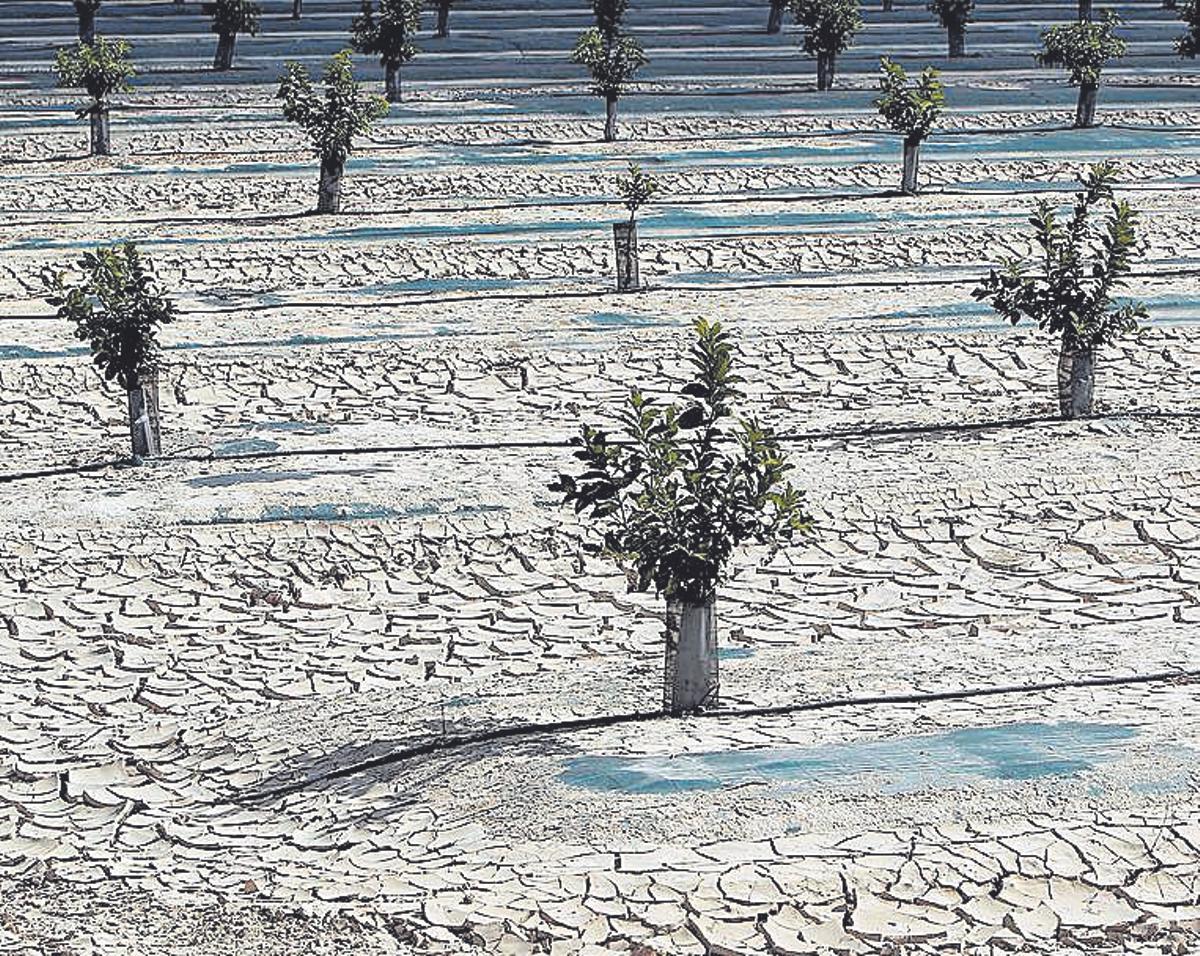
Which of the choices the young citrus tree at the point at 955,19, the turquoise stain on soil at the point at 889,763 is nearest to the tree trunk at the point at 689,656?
the turquoise stain on soil at the point at 889,763

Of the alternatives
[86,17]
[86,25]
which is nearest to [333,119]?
[86,17]

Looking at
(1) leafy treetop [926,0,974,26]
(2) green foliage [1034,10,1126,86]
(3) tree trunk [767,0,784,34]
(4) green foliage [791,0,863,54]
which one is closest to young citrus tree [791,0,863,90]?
(4) green foliage [791,0,863,54]

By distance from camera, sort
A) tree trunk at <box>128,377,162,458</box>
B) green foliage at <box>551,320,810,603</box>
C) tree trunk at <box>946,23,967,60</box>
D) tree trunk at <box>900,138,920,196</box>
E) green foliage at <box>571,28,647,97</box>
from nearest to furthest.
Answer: green foliage at <box>551,320,810,603</box>, tree trunk at <box>128,377,162,458</box>, tree trunk at <box>900,138,920,196</box>, green foliage at <box>571,28,647,97</box>, tree trunk at <box>946,23,967,60</box>

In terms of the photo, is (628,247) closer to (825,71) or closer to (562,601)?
(562,601)

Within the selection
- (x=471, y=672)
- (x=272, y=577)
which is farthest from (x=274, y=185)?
(x=471, y=672)

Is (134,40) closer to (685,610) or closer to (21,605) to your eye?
(21,605)

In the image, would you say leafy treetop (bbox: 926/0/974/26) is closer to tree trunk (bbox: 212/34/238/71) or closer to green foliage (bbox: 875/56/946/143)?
tree trunk (bbox: 212/34/238/71)
